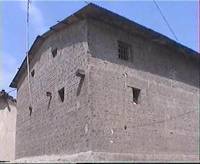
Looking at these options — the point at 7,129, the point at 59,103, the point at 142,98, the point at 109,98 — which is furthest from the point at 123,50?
the point at 7,129

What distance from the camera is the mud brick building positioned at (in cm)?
1641

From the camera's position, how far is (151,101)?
60.8ft

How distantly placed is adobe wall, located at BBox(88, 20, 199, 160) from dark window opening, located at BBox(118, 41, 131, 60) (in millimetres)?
193

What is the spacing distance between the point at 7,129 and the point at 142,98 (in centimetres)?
1334

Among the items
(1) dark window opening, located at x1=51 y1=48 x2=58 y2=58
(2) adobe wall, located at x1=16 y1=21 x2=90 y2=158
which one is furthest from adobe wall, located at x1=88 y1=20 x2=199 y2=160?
(1) dark window opening, located at x1=51 y1=48 x2=58 y2=58

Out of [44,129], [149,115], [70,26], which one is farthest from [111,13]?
[44,129]

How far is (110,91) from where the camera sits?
1680 centimetres

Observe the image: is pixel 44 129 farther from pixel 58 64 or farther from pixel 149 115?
pixel 149 115

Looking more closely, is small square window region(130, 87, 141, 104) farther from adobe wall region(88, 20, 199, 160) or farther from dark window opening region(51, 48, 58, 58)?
dark window opening region(51, 48, 58, 58)

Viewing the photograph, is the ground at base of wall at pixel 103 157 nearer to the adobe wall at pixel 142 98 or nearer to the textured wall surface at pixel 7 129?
the adobe wall at pixel 142 98

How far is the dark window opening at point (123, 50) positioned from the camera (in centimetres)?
1805

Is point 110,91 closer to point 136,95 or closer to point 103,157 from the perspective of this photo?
point 136,95

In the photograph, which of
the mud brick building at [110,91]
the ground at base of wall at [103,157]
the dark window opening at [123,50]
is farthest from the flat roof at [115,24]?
the ground at base of wall at [103,157]

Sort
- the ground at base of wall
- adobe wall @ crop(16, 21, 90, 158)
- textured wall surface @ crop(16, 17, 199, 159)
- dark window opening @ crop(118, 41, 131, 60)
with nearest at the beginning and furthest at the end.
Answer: the ground at base of wall → textured wall surface @ crop(16, 17, 199, 159) → adobe wall @ crop(16, 21, 90, 158) → dark window opening @ crop(118, 41, 131, 60)
